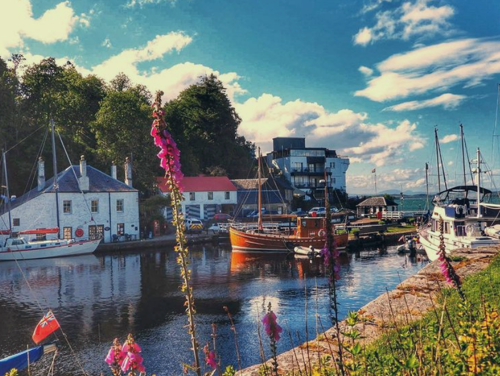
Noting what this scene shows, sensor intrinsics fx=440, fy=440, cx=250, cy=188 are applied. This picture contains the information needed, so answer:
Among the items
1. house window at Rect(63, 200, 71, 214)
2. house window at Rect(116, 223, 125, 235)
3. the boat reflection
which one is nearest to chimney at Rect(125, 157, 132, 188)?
house window at Rect(116, 223, 125, 235)

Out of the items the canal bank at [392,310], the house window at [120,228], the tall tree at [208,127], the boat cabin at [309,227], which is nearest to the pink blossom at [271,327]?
the canal bank at [392,310]

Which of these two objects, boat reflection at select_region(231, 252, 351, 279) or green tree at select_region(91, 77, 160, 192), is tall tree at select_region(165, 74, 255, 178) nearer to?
green tree at select_region(91, 77, 160, 192)

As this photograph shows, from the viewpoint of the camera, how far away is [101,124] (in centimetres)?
5941

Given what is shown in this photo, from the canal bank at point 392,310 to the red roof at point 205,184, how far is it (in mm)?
50933

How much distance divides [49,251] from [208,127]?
44210 millimetres

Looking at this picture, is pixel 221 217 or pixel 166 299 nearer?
pixel 166 299

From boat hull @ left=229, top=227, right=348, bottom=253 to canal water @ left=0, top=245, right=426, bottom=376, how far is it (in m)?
2.30

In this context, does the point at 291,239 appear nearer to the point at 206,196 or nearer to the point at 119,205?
the point at 119,205

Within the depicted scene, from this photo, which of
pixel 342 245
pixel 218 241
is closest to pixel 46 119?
pixel 218 241

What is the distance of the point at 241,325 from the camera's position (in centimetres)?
2055

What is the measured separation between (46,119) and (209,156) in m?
28.5

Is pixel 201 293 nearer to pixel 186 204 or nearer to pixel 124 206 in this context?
pixel 124 206

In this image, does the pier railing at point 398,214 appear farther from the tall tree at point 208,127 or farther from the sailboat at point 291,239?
the tall tree at point 208,127

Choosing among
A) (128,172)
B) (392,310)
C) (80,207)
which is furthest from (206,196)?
(392,310)
